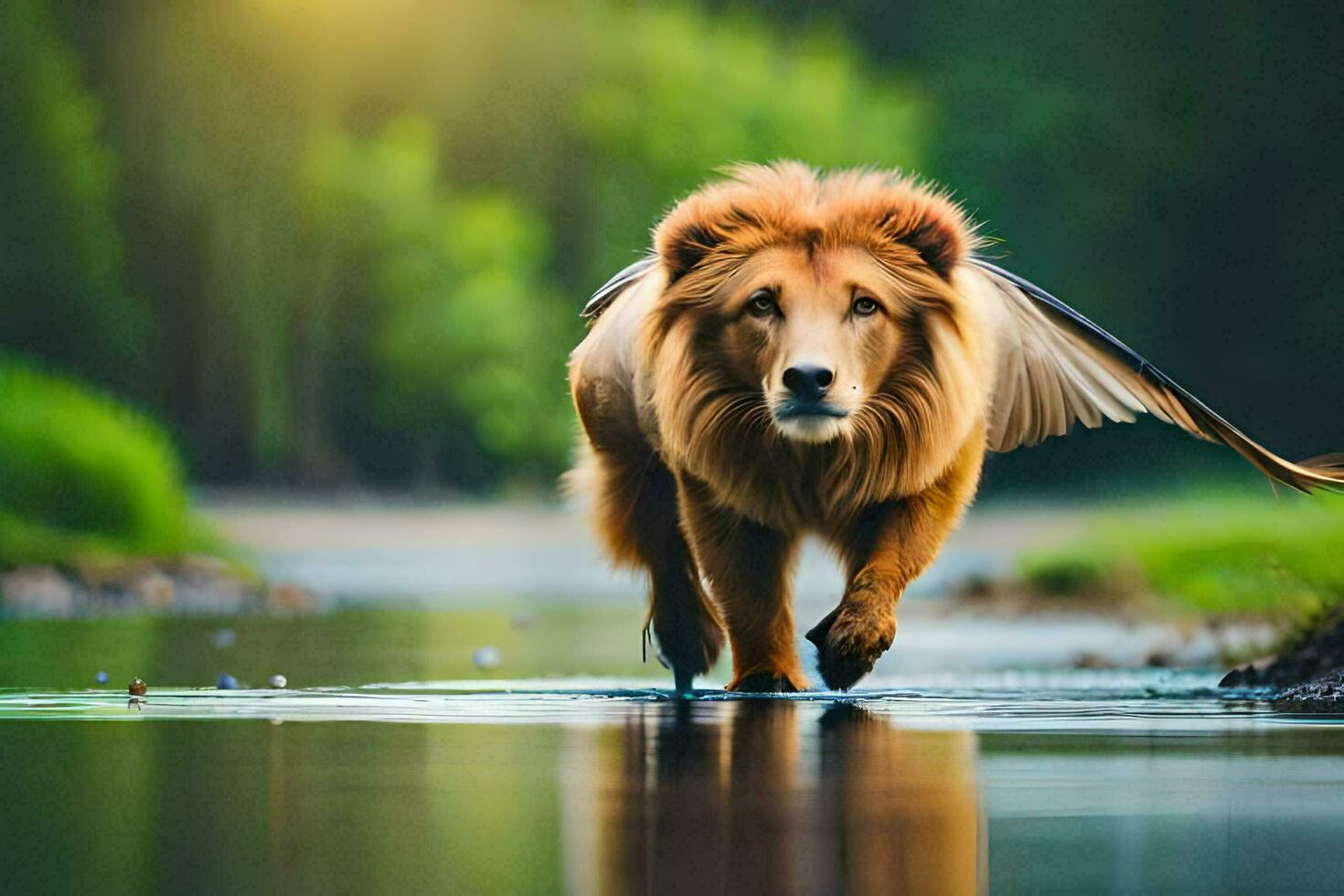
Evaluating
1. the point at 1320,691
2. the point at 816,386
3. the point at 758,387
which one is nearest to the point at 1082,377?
the point at 1320,691

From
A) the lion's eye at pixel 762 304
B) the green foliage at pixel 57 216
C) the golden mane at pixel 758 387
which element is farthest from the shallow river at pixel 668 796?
the green foliage at pixel 57 216

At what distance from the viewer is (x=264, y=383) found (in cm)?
2241

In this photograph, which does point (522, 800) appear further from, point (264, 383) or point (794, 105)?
point (794, 105)

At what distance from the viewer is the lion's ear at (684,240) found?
5.65 m

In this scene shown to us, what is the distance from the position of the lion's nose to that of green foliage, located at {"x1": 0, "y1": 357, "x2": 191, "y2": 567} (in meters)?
9.41

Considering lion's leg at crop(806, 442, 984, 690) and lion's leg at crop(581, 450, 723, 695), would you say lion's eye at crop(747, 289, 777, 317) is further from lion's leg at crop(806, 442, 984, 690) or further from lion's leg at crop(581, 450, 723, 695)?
lion's leg at crop(581, 450, 723, 695)

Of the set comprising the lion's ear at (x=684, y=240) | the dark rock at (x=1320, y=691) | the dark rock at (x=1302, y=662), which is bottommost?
the dark rock at (x=1320, y=691)

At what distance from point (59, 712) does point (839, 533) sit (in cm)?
198

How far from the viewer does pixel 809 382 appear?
514cm

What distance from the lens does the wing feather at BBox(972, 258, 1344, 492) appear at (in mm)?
Result: 6227

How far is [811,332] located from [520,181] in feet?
65.9

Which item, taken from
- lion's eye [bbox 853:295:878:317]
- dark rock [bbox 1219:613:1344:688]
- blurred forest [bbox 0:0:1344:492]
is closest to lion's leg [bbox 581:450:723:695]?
lion's eye [bbox 853:295:878:317]

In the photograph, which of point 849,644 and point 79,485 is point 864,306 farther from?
point 79,485

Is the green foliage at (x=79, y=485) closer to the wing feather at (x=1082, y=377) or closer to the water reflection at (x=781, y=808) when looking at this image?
the wing feather at (x=1082, y=377)
